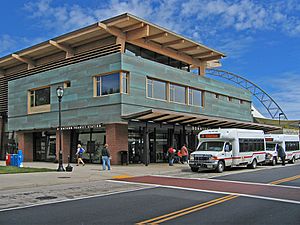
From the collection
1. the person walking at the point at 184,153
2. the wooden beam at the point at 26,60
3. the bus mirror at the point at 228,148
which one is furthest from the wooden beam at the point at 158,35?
the wooden beam at the point at 26,60

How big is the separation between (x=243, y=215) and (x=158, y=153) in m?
24.3

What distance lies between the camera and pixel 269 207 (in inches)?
402

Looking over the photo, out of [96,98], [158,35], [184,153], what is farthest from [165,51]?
[184,153]

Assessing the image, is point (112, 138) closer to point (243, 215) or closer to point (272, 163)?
point (272, 163)

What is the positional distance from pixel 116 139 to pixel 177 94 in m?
8.92

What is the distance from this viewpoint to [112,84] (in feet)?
95.9

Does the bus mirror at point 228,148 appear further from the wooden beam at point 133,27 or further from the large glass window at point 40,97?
the large glass window at point 40,97

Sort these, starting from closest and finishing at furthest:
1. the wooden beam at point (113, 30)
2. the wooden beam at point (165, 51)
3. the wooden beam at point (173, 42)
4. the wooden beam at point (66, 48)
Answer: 1. the wooden beam at point (113, 30)
2. the wooden beam at point (165, 51)
3. the wooden beam at point (66, 48)
4. the wooden beam at point (173, 42)

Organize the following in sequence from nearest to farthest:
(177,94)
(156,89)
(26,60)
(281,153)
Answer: (281,153), (156,89), (177,94), (26,60)

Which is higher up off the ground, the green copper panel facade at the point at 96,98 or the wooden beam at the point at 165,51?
the wooden beam at the point at 165,51

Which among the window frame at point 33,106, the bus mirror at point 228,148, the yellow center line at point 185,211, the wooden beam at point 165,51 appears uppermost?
the wooden beam at point 165,51

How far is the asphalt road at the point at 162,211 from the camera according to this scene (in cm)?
847

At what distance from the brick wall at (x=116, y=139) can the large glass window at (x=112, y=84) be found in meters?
2.75

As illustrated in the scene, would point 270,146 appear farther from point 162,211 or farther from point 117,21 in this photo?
point 162,211
